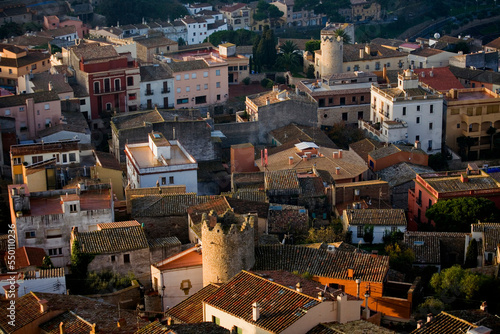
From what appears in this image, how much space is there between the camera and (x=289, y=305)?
88.8 ft

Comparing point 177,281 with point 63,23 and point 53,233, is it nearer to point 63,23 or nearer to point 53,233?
point 53,233

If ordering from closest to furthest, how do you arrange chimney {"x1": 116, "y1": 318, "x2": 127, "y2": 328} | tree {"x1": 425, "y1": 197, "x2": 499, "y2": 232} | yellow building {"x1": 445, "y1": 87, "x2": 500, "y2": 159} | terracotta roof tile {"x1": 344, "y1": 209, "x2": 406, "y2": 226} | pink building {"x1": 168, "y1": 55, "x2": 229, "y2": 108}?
chimney {"x1": 116, "y1": 318, "x2": 127, "y2": 328} < terracotta roof tile {"x1": 344, "y1": 209, "x2": 406, "y2": 226} < tree {"x1": 425, "y1": 197, "x2": 499, "y2": 232} < yellow building {"x1": 445, "y1": 87, "x2": 500, "y2": 159} < pink building {"x1": 168, "y1": 55, "x2": 229, "y2": 108}

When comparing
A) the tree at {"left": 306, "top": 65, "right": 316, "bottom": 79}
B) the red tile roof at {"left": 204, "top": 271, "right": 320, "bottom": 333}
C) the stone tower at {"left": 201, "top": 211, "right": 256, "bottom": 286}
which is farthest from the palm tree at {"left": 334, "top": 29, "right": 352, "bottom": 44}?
the red tile roof at {"left": 204, "top": 271, "right": 320, "bottom": 333}

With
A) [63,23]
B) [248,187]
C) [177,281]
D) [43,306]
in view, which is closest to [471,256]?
[248,187]

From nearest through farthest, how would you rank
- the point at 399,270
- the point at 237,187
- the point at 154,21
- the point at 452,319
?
1. the point at 452,319
2. the point at 399,270
3. the point at 237,187
4. the point at 154,21

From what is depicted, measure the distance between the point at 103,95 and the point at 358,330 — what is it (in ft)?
124

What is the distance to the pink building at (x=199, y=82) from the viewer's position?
64419mm

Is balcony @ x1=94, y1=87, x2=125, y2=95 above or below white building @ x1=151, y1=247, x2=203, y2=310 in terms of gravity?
above

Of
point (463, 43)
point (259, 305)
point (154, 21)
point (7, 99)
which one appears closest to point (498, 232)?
point (259, 305)

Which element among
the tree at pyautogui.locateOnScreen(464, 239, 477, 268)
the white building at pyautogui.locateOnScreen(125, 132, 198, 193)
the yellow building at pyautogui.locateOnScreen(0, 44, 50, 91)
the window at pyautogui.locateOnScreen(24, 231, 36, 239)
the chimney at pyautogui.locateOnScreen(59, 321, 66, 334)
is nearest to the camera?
the chimney at pyautogui.locateOnScreen(59, 321, 66, 334)

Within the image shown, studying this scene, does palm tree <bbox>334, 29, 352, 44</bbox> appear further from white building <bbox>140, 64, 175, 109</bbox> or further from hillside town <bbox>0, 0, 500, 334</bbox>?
white building <bbox>140, 64, 175, 109</bbox>

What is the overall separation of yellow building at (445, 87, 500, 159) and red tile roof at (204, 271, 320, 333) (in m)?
33.4

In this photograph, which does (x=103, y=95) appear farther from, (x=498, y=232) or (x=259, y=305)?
(x=259, y=305)

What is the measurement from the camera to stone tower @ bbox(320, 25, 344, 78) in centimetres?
7088
